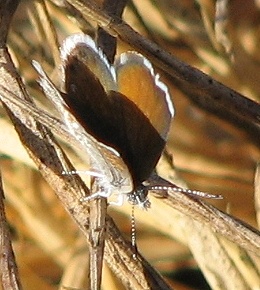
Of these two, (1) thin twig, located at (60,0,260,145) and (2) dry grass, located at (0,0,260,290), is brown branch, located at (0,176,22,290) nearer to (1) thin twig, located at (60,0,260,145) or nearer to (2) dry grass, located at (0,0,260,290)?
(2) dry grass, located at (0,0,260,290)

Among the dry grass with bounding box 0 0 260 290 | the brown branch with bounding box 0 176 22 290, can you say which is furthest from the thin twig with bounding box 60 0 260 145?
the brown branch with bounding box 0 176 22 290

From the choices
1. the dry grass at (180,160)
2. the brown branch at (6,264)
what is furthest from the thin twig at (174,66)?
the brown branch at (6,264)

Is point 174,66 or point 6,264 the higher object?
point 174,66

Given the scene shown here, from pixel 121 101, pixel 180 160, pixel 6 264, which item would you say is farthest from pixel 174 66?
pixel 180 160

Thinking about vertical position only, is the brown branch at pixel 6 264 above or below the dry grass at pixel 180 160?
below

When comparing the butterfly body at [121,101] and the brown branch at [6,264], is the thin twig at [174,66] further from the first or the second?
the brown branch at [6,264]

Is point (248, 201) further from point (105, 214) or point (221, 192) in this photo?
point (105, 214)

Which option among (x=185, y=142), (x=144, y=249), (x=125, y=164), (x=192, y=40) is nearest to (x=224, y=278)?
(x=125, y=164)

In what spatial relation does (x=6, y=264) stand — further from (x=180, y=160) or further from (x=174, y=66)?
(x=180, y=160)
